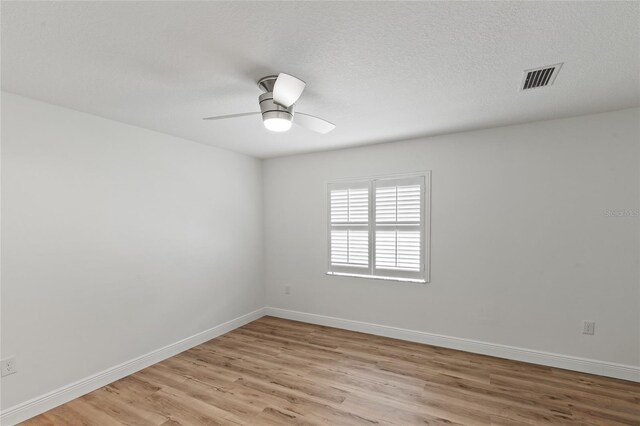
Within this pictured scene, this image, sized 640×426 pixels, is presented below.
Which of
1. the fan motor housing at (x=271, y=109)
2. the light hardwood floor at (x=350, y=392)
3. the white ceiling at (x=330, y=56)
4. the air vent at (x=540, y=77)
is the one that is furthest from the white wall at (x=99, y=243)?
the air vent at (x=540, y=77)

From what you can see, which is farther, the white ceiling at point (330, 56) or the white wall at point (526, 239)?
the white wall at point (526, 239)

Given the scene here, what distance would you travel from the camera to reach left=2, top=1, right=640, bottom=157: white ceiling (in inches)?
56.9

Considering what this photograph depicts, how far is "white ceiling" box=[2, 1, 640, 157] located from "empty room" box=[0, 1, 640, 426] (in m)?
0.02

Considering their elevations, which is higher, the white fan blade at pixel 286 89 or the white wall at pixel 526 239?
the white fan blade at pixel 286 89

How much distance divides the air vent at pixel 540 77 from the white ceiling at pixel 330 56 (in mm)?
56

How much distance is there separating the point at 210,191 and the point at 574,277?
4.07 metres

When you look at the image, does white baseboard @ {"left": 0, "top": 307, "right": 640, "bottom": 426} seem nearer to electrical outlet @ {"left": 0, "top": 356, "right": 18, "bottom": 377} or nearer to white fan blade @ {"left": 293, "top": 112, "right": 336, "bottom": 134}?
electrical outlet @ {"left": 0, "top": 356, "right": 18, "bottom": 377}

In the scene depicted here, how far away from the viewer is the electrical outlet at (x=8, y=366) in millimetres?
2253

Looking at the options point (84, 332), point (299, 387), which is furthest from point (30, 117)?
point (299, 387)

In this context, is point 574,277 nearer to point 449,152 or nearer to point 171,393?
point 449,152

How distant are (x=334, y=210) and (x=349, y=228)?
0.33m

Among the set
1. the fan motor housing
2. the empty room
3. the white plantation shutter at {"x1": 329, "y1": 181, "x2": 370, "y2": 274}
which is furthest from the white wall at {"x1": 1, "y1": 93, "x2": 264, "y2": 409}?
the fan motor housing

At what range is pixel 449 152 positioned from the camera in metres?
3.55

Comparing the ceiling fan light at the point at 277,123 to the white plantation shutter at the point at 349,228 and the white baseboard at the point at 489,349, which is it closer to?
the white plantation shutter at the point at 349,228
